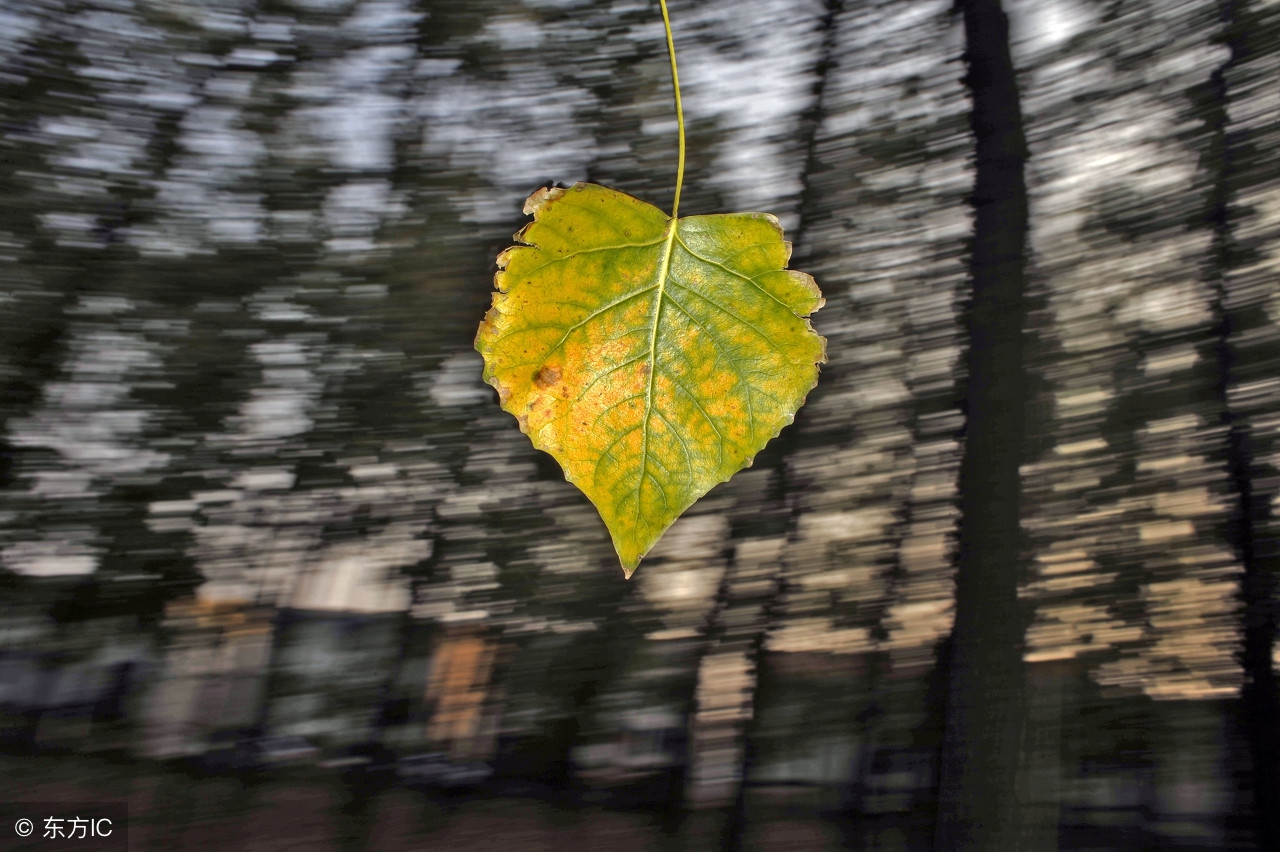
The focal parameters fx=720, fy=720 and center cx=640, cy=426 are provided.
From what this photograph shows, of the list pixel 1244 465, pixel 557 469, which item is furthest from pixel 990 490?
pixel 557 469

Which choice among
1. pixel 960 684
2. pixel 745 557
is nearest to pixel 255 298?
pixel 745 557

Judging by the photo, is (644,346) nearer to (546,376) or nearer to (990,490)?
(546,376)

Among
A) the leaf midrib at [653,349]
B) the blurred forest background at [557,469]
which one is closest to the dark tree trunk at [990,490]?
the blurred forest background at [557,469]

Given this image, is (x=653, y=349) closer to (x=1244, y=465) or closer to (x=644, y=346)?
(x=644, y=346)

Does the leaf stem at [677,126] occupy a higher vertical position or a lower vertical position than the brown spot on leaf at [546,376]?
higher

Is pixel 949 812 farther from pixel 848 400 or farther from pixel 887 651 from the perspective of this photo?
pixel 848 400

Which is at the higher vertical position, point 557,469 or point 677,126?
point 677,126

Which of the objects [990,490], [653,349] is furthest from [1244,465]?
[653,349]

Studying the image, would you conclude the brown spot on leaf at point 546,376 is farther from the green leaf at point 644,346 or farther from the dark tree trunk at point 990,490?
the dark tree trunk at point 990,490
